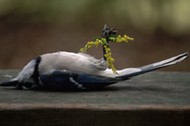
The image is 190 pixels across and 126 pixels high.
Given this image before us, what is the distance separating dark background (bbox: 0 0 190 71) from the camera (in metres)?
2.46

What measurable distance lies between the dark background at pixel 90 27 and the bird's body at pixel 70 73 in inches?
59.6

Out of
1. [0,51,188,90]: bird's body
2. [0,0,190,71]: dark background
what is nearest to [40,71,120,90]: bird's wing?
[0,51,188,90]: bird's body

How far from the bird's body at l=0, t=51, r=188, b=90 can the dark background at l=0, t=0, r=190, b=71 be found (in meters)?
1.51

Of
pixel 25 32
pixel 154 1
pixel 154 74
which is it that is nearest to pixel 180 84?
pixel 154 74

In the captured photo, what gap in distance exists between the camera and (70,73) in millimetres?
847

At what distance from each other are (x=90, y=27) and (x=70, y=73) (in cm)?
174

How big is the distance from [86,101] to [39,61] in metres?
0.14

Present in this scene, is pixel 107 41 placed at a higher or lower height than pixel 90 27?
lower

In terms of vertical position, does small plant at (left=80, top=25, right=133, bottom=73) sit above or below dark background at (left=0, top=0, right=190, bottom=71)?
below

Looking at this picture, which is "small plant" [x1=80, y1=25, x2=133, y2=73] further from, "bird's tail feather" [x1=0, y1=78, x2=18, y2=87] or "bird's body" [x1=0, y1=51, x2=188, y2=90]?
"bird's tail feather" [x1=0, y1=78, x2=18, y2=87]

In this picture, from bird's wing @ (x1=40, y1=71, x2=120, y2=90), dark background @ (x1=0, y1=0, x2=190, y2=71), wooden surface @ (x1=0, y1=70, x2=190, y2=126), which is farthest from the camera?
dark background @ (x1=0, y1=0, x2=190, y2=71)
